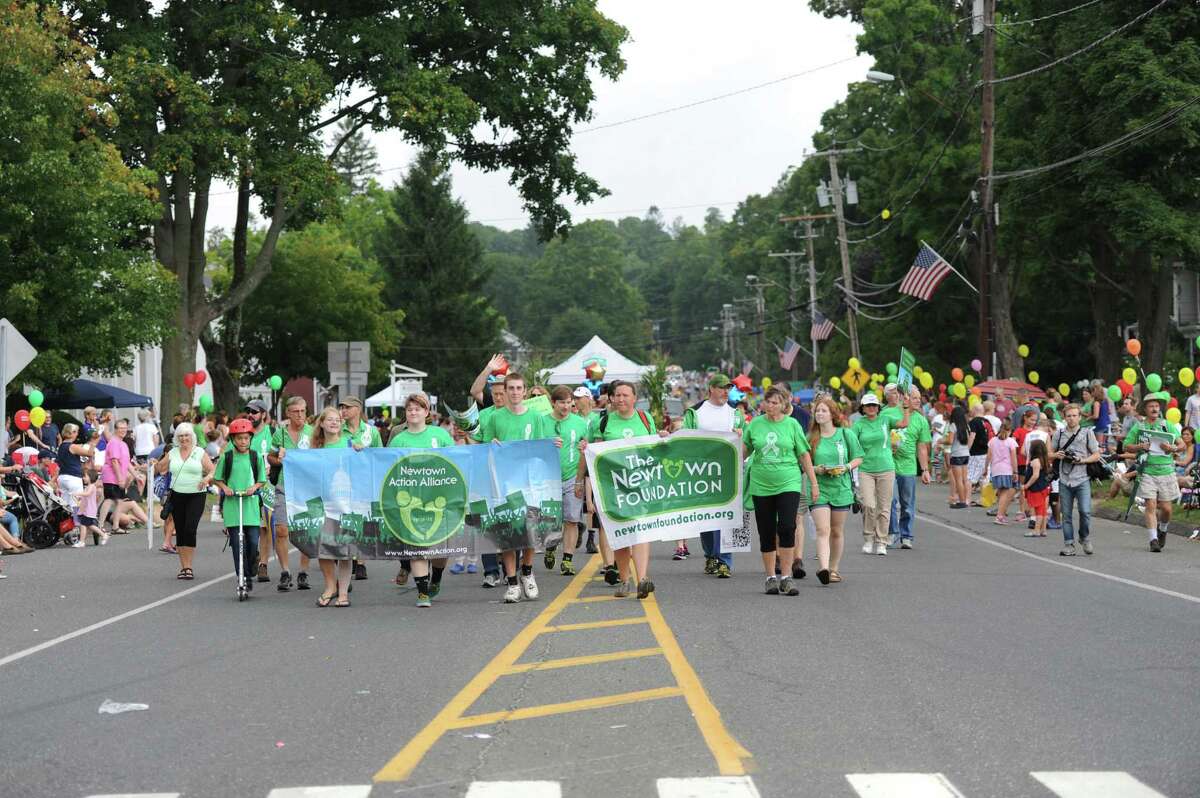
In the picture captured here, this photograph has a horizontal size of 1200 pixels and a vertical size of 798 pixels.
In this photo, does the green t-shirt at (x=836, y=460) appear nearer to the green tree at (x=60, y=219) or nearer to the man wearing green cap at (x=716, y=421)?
the man wearing green cap at (x=716, y=421)

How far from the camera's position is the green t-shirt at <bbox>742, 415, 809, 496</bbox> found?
14.2 m

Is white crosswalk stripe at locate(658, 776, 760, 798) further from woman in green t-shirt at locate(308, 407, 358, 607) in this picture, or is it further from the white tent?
the white tent

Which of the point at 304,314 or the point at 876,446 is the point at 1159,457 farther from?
the point at 304,314

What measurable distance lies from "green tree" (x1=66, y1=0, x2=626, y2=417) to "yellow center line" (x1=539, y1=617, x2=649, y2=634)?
21538 mm

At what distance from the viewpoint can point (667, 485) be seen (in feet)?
48.5

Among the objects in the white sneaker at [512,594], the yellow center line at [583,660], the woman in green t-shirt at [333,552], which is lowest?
the yellow center line at [583,660]

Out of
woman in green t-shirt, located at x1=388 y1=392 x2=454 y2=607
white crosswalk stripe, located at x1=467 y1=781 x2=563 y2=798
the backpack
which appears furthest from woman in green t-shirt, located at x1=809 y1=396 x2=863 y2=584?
white crosswalk stripe, located at x1=467 y1=781 x2=563 y2=798

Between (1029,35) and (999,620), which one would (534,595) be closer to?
(999,620)

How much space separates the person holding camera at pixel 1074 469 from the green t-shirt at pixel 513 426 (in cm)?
692

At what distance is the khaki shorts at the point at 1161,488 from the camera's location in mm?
19281

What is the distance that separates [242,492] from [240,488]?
0.07m

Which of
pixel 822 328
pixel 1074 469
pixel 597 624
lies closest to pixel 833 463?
pixel 597 624

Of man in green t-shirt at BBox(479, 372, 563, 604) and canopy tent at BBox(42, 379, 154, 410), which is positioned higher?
canopy tent at BBox(42, 379, 154, 410)

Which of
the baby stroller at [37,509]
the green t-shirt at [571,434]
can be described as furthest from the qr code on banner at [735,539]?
the baby stroller at [37,509]
